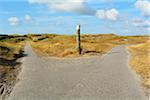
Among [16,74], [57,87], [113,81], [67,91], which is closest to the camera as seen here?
[67,91]

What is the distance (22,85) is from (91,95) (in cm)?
365

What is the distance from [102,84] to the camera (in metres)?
14.7

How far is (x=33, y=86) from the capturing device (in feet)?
47.1

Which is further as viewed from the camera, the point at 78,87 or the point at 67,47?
the point at 67,47

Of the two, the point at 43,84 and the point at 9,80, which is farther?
the point at 9,80

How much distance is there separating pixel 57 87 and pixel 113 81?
281 centimetres

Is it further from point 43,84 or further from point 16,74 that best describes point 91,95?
point 16,74

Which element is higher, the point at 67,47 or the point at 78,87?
the point at 78,87

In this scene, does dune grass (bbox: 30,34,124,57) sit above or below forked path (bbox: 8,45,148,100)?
below

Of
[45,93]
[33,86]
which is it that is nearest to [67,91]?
[45,93]

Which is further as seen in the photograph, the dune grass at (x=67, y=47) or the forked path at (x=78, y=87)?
the dune grass at (x=67, y=47)

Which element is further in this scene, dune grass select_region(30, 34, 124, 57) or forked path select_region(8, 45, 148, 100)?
dune grass select_region(30, 34, 124, 57)

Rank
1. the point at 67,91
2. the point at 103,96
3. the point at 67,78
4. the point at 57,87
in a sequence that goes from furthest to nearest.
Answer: the point at 67,78, the point at 57,87, the point at 67,91, the point at 103,96

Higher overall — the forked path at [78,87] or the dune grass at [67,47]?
the forked path at [78,87]
